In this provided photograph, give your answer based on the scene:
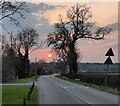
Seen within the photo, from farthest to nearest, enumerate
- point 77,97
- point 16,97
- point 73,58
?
point 73,58 → point 16,97 → point 77,97

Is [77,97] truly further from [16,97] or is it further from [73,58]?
[73,58]

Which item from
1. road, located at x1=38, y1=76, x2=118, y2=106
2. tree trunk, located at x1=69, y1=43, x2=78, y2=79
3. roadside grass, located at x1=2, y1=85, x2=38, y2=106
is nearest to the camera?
roadside grass, located at x1=2, y1=85, x2=38, y2=106

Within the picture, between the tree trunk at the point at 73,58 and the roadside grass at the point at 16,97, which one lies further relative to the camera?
the tree trunk at the point at 73,58

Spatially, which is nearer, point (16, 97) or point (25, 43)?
point (16, 97)

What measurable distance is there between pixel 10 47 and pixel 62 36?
30217 millimetres

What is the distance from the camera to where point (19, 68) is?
122250 mm

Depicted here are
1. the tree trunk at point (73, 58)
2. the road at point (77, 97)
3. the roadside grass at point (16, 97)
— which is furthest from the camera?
the tree trunk at point (73, 58)

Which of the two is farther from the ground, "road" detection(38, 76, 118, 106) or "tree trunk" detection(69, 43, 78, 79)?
"tree trunk" detection(69, 43, 78, 79)

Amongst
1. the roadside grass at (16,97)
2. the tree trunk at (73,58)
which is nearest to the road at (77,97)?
the roadside grass at (16,97)

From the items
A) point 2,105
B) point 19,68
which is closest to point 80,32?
point 19,68

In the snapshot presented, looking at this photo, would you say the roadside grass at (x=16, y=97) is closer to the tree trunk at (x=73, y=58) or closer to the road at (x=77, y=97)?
the road at (x=77, y=97)

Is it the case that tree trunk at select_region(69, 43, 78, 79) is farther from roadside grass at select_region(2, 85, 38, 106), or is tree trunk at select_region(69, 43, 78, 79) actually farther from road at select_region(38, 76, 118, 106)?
roadside grass at select_region(2, 85, 38, 106)

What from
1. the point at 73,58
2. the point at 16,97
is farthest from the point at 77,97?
the point at 73,58

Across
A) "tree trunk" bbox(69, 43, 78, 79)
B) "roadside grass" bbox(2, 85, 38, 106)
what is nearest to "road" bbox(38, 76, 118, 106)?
"roadside grass" bbox(2, 85, 38, 106)
